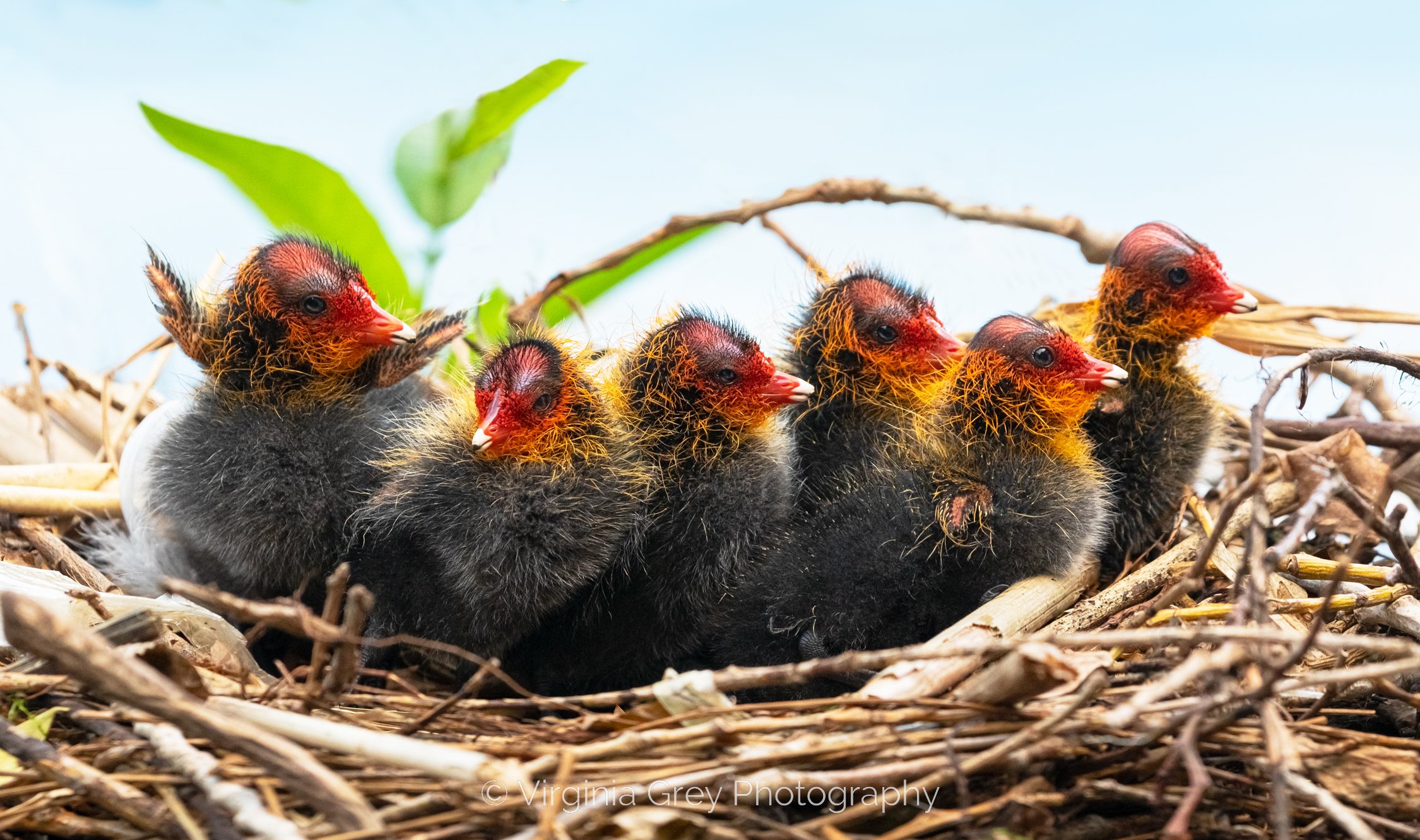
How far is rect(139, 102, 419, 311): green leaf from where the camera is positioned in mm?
2795

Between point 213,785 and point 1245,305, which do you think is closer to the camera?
point 213,785

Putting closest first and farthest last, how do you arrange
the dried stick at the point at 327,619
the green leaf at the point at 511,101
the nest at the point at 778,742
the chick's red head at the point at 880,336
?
the nest at the point at 778,742
the dried stick at the point at 327,619
the chick's red head at the point at 880,336
the green leaf at the point at 511,101

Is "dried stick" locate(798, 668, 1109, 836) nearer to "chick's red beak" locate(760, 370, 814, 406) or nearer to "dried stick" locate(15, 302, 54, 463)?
"chick's red beak" locate(760, 370, 814, 406)

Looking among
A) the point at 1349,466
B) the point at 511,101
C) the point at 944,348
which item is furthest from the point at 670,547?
the point at 511,101

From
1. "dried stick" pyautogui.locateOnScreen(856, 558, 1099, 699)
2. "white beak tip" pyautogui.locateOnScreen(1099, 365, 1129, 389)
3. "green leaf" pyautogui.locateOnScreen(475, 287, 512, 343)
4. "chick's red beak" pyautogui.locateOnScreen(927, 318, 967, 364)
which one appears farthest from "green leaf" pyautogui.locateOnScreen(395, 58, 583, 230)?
"dried stick" pyautogui.locateOnScreen(856, 558, 1099, 699)

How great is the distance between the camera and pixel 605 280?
3250mm

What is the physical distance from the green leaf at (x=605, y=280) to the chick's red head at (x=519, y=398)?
119 centimetres

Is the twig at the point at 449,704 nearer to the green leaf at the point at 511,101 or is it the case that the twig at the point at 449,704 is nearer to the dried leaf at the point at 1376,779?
the dried leaf at the point at 1376,779

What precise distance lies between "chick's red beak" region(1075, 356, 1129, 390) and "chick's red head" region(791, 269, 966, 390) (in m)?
0.28

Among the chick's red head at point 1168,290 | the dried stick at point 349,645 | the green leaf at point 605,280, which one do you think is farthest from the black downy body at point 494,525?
the green leaf at point 605,280

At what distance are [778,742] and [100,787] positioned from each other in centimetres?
73

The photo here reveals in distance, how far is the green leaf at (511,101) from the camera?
2.87 metres

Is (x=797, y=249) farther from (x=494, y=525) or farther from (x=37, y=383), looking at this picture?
(x=37, y=383)

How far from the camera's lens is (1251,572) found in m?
1.36
